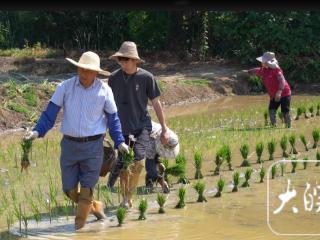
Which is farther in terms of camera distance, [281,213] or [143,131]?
[143,131]

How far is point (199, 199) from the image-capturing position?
4.82 m

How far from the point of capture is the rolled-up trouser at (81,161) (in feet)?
12.7

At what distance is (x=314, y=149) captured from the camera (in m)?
7.16

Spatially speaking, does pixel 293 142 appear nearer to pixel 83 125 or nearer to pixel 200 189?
pixel 200 189

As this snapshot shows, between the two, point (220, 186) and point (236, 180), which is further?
point (236, 180)

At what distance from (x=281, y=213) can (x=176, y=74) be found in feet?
35.3

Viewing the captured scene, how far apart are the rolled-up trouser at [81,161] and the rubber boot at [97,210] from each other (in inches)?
9.5

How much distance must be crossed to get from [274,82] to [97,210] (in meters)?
4.92

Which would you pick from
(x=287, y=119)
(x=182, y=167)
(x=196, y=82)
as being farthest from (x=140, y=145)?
(x=196, y=82)

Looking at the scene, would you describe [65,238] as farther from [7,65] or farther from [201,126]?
[7,65]

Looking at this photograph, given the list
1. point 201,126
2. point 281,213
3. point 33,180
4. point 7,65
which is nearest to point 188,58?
point 7,65

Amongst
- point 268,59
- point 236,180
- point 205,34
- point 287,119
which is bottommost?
point 287,119

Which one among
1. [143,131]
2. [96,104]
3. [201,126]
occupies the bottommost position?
[201,126]

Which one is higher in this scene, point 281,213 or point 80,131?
point 80,131
